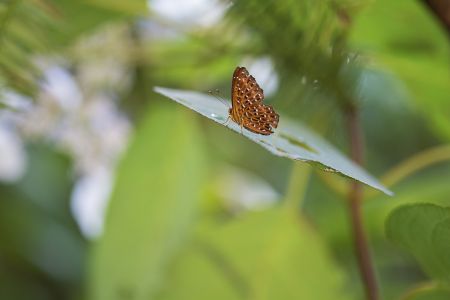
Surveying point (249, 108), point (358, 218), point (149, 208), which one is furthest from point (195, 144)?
point (249, 108)

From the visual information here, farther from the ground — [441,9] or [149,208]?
[441,9]

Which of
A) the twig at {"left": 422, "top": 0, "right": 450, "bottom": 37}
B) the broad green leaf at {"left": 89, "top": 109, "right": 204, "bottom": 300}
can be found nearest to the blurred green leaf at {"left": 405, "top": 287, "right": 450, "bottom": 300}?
the twig at {"left": 422, "top": 0, "right": 450, "bottom": 37}

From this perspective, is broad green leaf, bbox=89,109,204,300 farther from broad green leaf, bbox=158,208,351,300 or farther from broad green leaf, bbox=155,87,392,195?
broad green leaf, bbox=155,87,392,195

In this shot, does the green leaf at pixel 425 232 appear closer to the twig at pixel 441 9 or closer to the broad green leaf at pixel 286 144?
the broad green leaf at pixel 286 144

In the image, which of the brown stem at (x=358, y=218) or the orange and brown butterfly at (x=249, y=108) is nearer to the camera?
the orange and brown butterfly at (x=249, y=108)

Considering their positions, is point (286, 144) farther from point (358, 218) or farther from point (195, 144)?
point (195, 144)

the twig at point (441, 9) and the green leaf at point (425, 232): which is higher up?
the twig at point (441, 9)

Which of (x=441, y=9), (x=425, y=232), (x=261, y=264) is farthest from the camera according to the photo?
(x=261, y=264)

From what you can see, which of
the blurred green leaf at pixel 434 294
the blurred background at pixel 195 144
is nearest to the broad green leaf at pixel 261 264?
the blurred background at pixel 195 144
